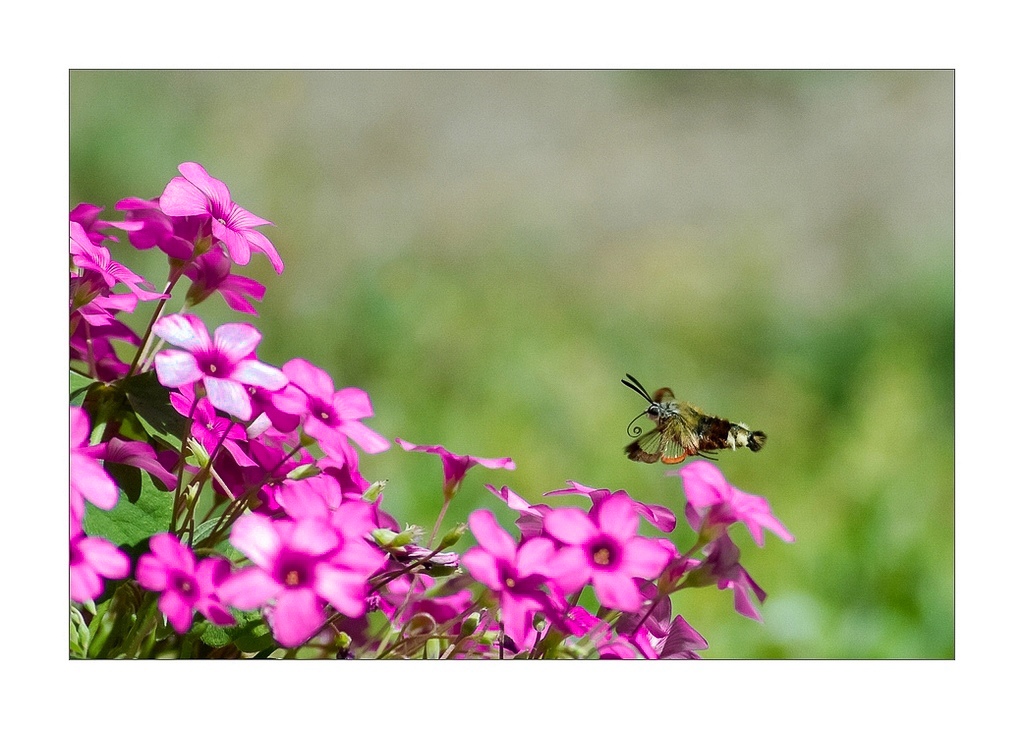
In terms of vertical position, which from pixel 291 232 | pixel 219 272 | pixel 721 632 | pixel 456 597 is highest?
pixel 291 232

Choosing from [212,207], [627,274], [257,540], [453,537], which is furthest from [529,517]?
[627,274]

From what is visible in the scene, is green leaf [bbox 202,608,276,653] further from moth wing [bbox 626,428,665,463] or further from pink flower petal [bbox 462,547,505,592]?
moth wing [bbox 626,428,665,463]

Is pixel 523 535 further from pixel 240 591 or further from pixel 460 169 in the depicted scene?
pixel 460 169

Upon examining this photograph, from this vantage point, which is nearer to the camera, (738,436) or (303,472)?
(303,472)

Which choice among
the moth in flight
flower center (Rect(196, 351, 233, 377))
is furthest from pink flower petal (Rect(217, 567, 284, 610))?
the moth in flight

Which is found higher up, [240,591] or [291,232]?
[291,232]

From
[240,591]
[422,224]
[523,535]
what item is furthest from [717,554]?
[422,224]

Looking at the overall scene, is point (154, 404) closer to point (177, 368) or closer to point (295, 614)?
point (177, 368)

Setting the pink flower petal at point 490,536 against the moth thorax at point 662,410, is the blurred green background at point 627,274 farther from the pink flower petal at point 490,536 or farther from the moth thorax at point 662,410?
the pink flower petal at point 490,536
